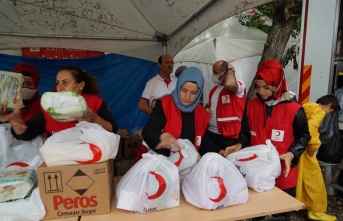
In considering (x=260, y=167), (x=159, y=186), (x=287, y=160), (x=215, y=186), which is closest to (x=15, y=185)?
(x=159, y=186)

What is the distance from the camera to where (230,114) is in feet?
8.41

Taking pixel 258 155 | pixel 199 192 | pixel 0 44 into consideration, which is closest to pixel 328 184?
pixel 258 155

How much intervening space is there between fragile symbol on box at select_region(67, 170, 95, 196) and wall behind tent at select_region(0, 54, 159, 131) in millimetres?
3571

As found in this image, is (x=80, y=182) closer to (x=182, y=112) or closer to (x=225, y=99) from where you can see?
(x=182, y=112)

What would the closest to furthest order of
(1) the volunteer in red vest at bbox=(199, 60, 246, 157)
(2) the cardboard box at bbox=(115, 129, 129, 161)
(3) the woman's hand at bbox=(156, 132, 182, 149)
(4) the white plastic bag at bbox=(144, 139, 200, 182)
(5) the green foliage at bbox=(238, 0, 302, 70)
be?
(3) the woman's hand at bbox=(156, 132, 182, 149) < (4) the white plastic bag at bbox=(144, 139, 200, 182) < (1) the volunteer in red vest at bbox=(199, 60, 246, 157) < (2) the cardboard box at bbox=(115, 129, 129, 161) < (5) the green foliage at bbox=(238, 0, 302, 70)

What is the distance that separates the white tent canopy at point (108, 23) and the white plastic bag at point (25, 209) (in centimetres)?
205

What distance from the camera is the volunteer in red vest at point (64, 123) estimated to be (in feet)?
5.83

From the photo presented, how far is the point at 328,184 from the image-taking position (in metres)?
3.44

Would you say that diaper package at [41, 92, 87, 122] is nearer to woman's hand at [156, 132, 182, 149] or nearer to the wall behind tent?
woman's hand at [156, 132, 182, 149]

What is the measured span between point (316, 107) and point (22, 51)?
437 centimetres

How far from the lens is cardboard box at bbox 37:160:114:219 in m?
1.37

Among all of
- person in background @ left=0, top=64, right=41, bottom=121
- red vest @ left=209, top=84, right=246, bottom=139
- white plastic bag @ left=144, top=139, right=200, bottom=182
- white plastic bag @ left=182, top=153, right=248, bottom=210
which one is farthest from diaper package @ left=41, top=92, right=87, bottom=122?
red vest @ left=209, top=84, right=246, bottom=139

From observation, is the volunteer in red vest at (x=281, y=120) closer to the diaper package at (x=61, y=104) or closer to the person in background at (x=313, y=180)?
the person in background at (x=313, y=180)

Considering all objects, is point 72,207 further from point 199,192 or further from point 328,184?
point 328,184
